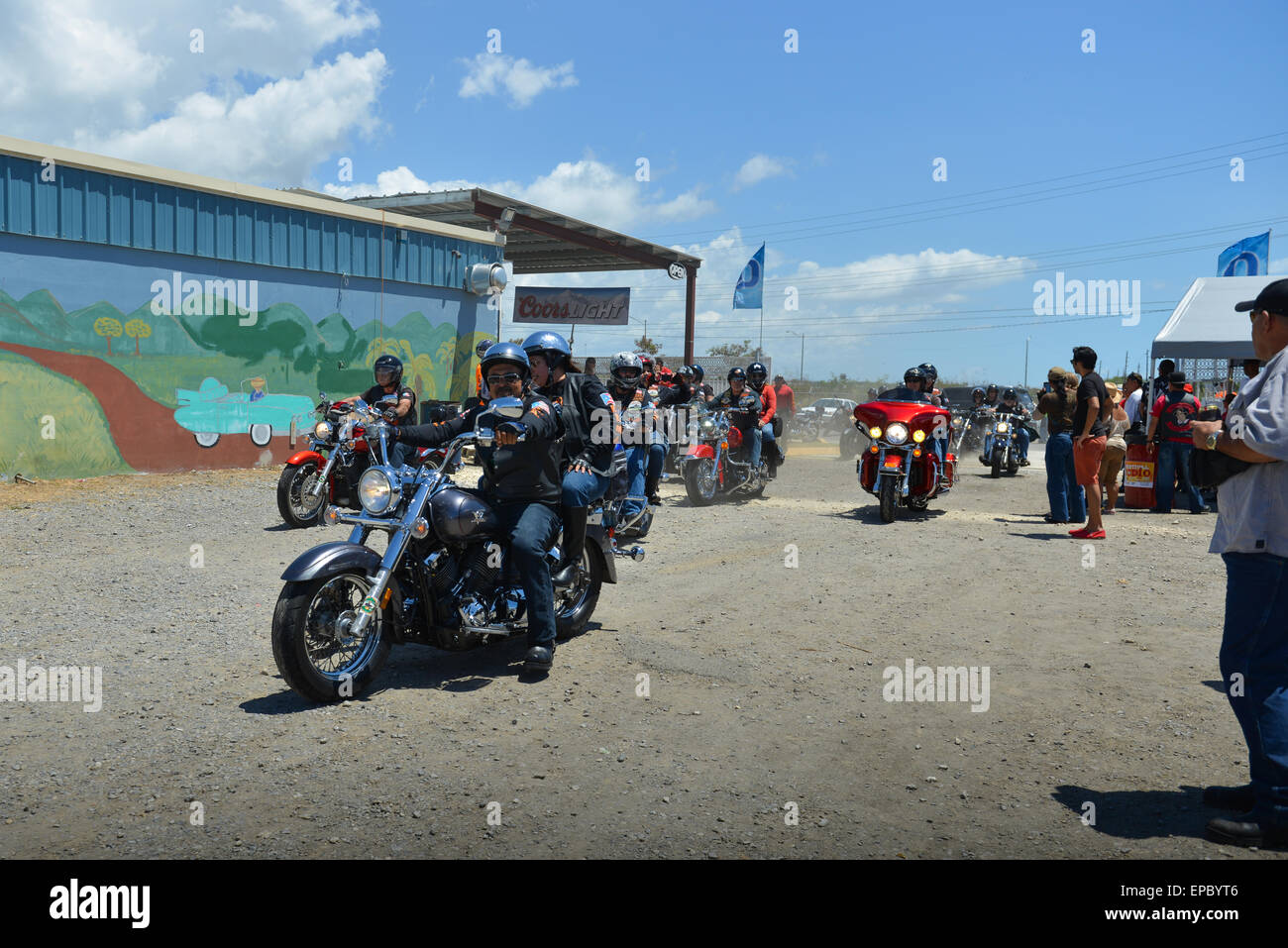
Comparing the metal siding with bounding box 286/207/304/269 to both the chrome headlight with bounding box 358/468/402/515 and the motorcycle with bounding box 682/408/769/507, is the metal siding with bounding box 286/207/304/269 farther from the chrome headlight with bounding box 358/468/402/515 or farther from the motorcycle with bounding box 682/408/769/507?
the chrome headlight with bounding box 358/468/402/515

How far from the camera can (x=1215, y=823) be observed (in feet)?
12.0

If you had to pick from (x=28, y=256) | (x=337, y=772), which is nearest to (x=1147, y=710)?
(x=337, y=772)

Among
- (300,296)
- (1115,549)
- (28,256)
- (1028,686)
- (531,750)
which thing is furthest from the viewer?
(300,296)

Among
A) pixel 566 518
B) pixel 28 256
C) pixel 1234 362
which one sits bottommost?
pixel 566 518

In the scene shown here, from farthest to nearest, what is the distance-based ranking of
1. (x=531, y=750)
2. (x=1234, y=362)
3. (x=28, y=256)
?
(x=1234, y=362) → (x=28, y=256) → (x=531, y=750)

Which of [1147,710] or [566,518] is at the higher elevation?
[566,518]

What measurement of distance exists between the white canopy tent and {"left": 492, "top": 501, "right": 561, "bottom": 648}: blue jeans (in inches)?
505

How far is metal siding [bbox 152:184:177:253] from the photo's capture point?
15.9 m

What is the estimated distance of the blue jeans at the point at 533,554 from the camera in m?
5.61

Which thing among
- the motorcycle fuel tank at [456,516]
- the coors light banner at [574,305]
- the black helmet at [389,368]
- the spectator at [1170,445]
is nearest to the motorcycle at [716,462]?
the black helmet at [389,368]

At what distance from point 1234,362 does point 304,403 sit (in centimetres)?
1588

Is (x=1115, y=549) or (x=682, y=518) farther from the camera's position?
(x=682, y=518)

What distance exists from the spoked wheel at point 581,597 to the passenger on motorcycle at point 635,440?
228 centimetres
